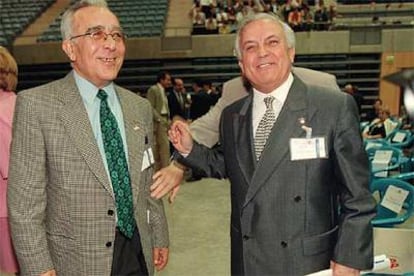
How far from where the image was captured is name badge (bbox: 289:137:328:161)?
1.48 meters

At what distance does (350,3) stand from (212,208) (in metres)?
→ 9.17

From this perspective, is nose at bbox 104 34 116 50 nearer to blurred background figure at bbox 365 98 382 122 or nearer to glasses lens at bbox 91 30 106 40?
glasses lens at bbox 91 30 106 40

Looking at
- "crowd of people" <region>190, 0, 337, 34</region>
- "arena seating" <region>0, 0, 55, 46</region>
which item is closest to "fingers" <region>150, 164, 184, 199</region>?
"crowd of people" <region>190, 0, 337, 34</region>

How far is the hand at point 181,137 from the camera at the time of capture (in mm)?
1729

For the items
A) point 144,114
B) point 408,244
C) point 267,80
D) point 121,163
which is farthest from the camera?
point 408,244

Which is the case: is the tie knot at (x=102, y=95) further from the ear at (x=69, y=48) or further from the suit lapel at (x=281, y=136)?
the suit lapel at (x=281, y=136)

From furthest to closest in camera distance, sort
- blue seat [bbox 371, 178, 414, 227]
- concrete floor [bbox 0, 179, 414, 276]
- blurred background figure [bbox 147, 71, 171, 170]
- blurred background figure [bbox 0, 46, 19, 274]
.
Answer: blurred background figure [bbox 147, 71, 171, 170], blue seat [bbox 371, 178, 414, 227], concrete floor [bbox 0, 179, 414, 276], blurred background figure [bbox 0, 46, 19, 274]

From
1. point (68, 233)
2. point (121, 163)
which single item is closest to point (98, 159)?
point (121, 163)

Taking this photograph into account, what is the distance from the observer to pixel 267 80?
1.54m

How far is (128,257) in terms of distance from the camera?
1.69m

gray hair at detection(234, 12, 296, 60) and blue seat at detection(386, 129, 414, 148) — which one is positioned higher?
gray hair at detection(234, 12, 296, 60)

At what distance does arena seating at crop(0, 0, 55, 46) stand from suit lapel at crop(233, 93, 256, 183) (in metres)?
10.9

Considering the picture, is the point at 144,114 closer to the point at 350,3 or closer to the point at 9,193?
the point at 9,193

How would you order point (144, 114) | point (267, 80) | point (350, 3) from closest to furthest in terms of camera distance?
point (267, 80), point (144, 114), point (350, 3)
